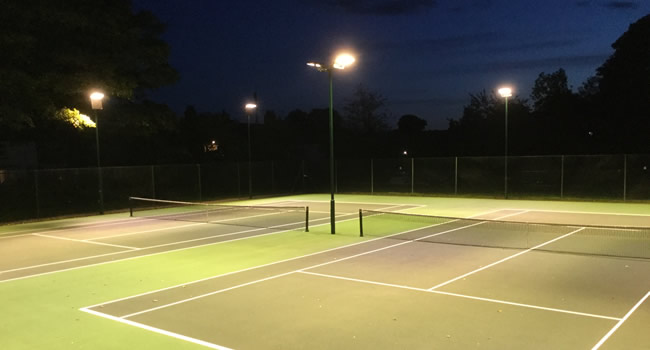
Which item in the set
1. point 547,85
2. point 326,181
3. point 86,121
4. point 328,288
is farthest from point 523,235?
point 547,85

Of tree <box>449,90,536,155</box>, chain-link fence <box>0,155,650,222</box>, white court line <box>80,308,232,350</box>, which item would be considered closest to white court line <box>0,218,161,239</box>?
chain-link fence <box>0,155,650,222</box>

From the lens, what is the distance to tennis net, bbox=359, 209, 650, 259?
12.9 metres

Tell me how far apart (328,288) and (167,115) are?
22.7 metres

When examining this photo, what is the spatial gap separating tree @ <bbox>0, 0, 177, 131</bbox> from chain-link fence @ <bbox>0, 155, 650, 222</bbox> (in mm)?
4338

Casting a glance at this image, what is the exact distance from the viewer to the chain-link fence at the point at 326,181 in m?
27.4

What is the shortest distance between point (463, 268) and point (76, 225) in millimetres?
14763

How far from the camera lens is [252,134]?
5059cm

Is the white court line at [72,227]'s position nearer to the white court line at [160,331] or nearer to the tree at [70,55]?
the tree at [70,55]

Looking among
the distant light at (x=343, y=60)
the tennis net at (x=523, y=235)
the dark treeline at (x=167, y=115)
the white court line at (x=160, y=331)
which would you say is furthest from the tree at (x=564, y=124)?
the white court line at (x=160, y=331)

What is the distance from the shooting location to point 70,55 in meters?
22.8

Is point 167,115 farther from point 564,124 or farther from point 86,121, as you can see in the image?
point 564,124

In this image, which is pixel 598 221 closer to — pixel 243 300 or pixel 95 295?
pixel 243 300

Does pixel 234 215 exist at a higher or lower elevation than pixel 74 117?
lower

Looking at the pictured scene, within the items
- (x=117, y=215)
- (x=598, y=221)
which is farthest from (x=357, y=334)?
(x=117, y=215)
